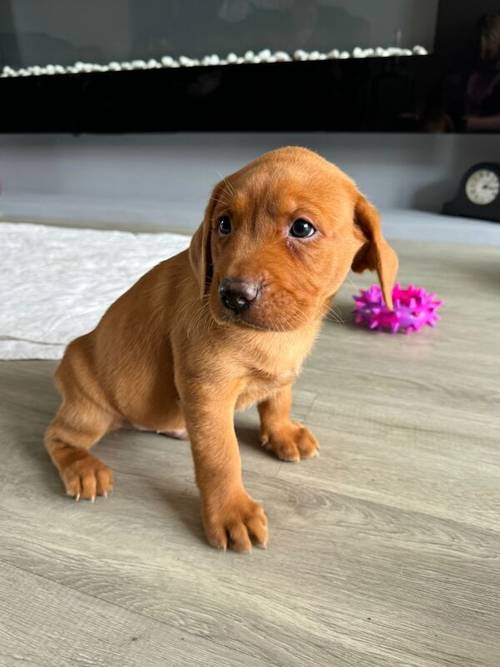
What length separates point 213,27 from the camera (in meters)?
3.89

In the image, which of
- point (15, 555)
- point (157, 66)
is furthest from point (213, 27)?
point (15, 555)

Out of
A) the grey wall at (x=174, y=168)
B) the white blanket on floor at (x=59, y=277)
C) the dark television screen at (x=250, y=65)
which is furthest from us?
the grey wall at (x=174, y=168)

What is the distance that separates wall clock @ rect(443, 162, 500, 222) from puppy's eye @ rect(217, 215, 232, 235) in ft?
8.93

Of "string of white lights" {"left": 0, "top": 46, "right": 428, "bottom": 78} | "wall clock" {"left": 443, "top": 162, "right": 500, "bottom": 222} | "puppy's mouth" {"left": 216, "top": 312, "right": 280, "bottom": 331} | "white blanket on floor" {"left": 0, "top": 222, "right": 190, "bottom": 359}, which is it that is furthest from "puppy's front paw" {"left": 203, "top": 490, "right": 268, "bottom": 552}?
"string of white lights" {"left": 0, "top": 46, "right": 428, "bottom": 78}

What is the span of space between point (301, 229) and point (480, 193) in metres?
2.77

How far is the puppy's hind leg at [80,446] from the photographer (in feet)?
3.92

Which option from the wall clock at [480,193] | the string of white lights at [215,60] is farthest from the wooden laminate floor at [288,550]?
the string of white lights at [215,60]

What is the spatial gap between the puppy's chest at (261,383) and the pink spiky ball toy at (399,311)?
3.25 feet

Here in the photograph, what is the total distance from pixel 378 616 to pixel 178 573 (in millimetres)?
350

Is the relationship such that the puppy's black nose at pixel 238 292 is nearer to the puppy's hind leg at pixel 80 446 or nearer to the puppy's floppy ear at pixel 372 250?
the puppy's floppy ear at pixel 372 250

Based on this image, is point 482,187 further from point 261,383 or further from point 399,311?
point 261,383

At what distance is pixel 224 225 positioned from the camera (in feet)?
3.34

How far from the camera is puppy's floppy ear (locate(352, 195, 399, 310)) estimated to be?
1.07 m

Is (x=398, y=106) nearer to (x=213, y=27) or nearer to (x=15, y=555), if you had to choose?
(x=213, y=27)
